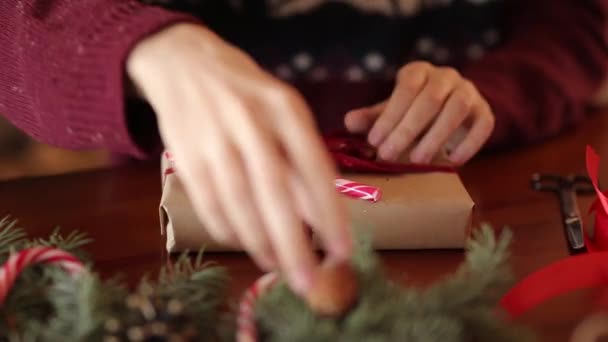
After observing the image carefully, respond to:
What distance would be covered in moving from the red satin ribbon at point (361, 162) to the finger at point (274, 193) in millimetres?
228

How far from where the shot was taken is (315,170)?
0.99 ft

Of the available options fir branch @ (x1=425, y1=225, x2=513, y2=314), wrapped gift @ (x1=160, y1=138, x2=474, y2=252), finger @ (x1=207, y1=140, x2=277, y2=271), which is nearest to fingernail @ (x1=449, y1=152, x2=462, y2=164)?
wrapped gift @ (x1=160, y1=138, x2=474, y2=252)

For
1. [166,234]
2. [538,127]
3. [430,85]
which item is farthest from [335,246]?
[538,127]

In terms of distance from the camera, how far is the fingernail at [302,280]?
31cm

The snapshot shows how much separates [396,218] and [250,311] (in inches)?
7.4

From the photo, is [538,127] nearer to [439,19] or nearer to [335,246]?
[439,19]

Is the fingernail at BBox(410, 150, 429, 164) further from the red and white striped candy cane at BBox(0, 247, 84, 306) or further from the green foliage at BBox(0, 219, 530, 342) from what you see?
the red and white striped candy cane at BBox(0, 247, 84, 306)

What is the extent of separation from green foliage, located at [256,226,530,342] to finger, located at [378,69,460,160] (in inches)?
8.0

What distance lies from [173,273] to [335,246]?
12cm

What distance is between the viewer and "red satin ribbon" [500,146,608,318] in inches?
15.9

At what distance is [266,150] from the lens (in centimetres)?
30

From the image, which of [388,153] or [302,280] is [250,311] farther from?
[388,153]

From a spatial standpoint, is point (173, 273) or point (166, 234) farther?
point (166, 234)

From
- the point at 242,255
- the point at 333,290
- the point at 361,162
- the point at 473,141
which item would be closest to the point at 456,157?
the point at 473,141
